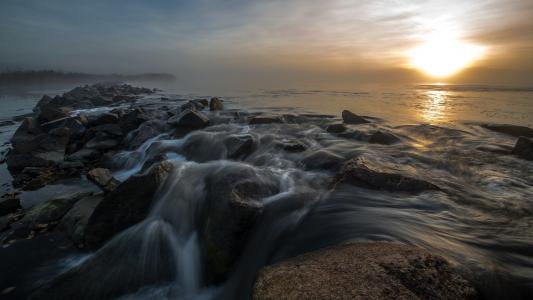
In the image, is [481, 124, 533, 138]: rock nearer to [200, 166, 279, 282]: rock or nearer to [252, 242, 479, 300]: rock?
[200, 166, 279, 282]: rock

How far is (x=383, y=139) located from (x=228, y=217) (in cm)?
927

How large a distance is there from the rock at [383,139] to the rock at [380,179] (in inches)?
199

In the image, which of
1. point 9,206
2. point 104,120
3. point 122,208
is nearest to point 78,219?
point 122,208

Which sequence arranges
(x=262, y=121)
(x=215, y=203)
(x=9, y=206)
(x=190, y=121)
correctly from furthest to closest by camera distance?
(x=262, y=121) < (x=190, y=121) < (x=9, y=206) < (x=215, y=203)

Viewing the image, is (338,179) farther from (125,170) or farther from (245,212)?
(125,170)

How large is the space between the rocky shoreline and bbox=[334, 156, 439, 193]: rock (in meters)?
0.03

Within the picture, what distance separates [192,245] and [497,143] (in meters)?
13.1

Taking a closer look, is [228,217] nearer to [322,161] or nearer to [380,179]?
[380,179]

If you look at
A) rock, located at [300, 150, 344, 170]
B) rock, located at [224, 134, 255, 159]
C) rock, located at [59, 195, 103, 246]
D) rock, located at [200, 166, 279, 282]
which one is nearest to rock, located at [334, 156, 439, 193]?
rock, located at [300, 150, 344, 170]

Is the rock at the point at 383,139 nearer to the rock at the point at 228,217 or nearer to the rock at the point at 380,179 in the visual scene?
the rock at the point at 380,179

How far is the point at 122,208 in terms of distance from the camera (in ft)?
23.2

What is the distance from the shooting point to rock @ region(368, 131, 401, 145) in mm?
12578

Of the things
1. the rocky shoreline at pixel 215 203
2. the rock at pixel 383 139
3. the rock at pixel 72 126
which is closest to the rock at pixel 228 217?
the rocky shoreline at pixel 215 203

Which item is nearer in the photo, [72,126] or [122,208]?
[122,208]
